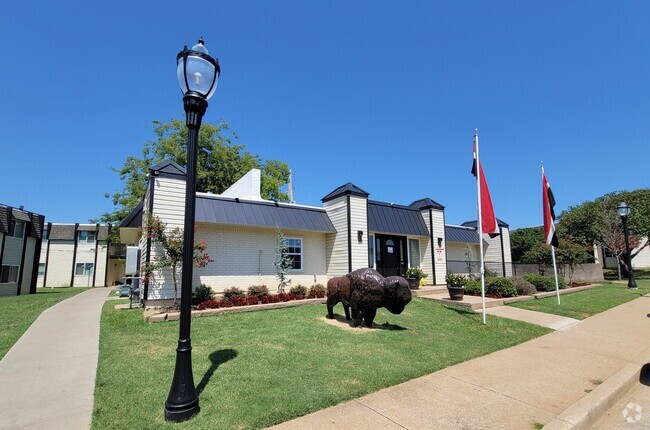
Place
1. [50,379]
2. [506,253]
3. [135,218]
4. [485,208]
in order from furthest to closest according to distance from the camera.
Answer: [506,253]
[135,218]
[485,208]
[50,379]

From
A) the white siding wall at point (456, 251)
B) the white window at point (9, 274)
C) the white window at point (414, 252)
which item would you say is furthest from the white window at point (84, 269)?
the white siding wall at point (456, 251)

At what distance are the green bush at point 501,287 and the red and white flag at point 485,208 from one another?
4.15 meters

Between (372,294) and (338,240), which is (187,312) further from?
(338,240)

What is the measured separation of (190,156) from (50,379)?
383cm

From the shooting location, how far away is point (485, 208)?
31.7ft

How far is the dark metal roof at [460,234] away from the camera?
1934cm

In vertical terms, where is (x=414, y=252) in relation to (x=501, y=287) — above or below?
above

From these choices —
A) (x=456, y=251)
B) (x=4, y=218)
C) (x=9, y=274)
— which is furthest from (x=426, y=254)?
(x=9, y=274)

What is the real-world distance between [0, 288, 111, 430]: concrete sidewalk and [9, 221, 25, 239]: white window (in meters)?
20.7

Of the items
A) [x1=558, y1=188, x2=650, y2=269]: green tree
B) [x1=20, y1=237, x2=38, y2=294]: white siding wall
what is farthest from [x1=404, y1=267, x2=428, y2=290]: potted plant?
[x1=20, y1=237, x2=38, y2=294]: white siding wall

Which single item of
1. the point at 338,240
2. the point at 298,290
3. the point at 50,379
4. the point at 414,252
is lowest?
the point at 50,379

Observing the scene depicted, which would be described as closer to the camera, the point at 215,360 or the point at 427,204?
the point at 215,360

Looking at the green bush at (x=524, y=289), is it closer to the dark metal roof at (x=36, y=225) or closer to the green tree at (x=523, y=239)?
the green tree at (x=523, y=239)

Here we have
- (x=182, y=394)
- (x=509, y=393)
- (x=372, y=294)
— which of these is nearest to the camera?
(x=182, y=394)
